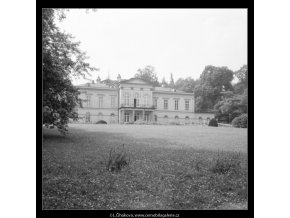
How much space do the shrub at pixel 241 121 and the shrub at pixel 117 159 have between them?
179 cm

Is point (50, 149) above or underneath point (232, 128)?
underneath

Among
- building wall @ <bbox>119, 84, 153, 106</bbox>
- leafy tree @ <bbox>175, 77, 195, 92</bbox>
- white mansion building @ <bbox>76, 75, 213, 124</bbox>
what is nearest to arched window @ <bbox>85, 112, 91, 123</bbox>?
white mansion building @ <bbox>76, 75, 213, 124</bbox>

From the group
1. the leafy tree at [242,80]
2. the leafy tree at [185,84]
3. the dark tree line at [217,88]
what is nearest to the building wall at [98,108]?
the dark tree line at [217,88]

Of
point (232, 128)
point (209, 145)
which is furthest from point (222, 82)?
point (209, 145)

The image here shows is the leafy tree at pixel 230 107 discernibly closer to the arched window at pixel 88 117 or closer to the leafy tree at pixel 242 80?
the leafy tree at pixel 242 80

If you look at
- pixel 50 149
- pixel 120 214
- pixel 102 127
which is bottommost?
pixel 120 214

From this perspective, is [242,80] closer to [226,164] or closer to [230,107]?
[230,107]

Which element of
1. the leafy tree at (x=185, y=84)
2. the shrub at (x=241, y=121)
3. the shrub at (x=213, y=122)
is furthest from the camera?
the shrub at (x=213, y=122)

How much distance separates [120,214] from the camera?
13.4ft

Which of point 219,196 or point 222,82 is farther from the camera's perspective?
point 222,82

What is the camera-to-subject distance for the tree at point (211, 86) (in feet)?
14.7

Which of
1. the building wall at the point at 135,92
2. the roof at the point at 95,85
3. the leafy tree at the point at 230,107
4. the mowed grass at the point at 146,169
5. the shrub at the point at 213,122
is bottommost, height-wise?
the mowed grass at the point at 146,169
